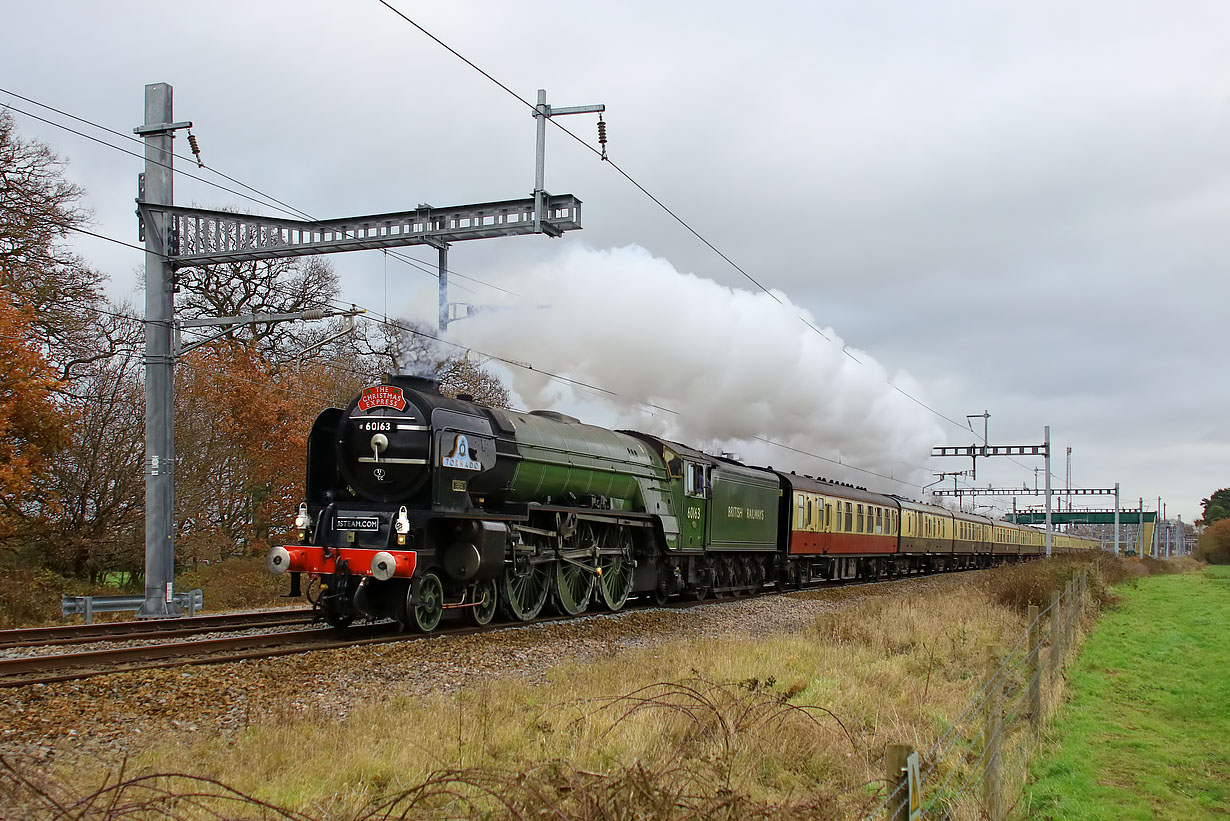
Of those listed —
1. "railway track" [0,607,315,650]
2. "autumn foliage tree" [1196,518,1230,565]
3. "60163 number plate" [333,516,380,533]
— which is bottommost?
"autumn foliage tree" [1196,518,1230,565]

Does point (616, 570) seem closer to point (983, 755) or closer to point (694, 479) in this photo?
point (694, 479)

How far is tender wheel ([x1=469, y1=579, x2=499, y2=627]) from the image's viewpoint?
13.6m

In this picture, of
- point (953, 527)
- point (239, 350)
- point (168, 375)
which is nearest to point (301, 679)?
point (168, 375)

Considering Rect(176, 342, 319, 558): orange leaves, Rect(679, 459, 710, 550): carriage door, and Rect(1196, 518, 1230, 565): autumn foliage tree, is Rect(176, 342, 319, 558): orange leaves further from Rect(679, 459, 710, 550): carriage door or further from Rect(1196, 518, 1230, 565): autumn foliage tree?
Rect(1196, 518, 1230, 565): autumn foliage tree

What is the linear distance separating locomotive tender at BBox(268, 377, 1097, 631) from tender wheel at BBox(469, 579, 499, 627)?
2cm

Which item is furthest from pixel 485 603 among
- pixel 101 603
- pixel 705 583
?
pixel 705 583

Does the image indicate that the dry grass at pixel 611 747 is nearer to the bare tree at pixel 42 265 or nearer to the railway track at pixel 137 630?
the railway track at pixel 137 630

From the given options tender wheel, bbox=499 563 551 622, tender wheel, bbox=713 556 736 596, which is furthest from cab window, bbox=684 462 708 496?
tender wheel, bbox=499 563 551 622

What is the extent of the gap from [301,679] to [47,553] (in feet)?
54.3

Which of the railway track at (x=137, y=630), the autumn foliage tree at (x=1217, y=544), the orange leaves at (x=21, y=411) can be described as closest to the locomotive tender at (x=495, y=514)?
the railway track at (x=137, y=630)

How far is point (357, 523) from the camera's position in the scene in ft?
40.1

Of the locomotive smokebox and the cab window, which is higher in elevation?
the cab window

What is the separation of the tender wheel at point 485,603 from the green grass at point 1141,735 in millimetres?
7568

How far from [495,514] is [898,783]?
10034mm
